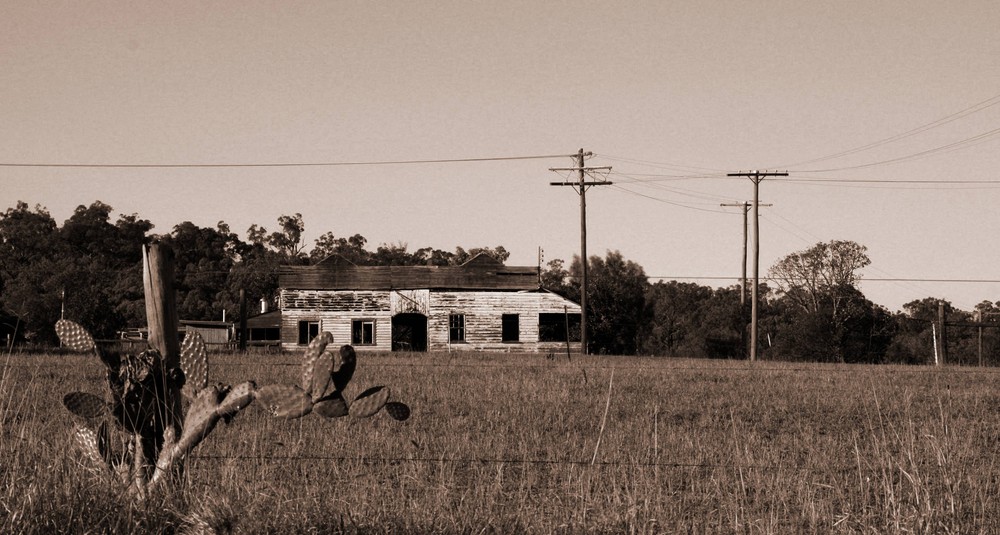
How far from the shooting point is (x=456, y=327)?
1762 inches

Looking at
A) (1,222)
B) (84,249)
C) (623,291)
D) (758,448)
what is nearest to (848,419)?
(758,448)

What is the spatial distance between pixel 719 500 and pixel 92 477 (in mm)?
4435

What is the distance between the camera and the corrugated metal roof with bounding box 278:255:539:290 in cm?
4494

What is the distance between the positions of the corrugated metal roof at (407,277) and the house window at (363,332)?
171 cm

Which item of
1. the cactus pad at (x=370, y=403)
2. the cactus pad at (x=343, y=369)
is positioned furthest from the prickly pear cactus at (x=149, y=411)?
the cactus pad at (x=370, y=403)

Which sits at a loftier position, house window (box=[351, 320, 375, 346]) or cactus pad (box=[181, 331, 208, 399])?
cactus pad (box=[181, 331, 208, 399])

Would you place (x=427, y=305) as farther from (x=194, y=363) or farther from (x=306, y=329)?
(x=194, y=363)

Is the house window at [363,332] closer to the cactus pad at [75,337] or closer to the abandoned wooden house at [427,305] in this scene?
the abandoned wooden house at [427,305]

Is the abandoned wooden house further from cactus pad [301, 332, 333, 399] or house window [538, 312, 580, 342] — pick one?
cactus pad [301, 332, 333, 399]

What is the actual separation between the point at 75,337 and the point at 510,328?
39.9m

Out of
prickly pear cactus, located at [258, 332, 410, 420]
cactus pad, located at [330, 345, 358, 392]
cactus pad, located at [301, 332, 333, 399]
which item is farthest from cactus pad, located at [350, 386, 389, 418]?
cactus pad, located at [301, 332, 333, 399]

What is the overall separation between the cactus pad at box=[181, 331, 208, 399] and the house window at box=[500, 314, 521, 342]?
129ft

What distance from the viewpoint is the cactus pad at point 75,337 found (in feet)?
18.1

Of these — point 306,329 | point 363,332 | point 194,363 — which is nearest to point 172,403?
point 194,363
